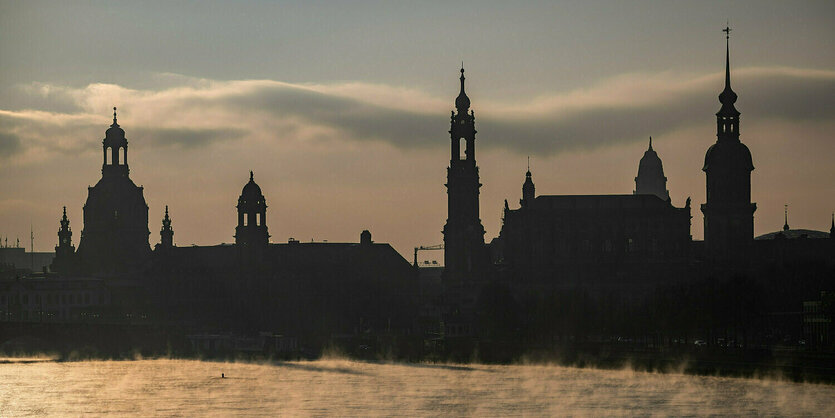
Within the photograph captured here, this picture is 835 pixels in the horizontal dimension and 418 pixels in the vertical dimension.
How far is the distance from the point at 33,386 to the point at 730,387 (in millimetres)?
56654

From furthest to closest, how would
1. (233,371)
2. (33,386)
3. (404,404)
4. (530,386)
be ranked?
(233,371), (33,386), (530,386), (404,404)

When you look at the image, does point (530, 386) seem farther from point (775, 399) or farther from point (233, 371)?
point (233, 371)

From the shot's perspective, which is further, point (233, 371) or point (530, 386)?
point (233, 371)

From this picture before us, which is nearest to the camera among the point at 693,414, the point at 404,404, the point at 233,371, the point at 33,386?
the point at 693,414

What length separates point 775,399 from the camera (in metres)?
149

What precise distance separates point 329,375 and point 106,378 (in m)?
18.9

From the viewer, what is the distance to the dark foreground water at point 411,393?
486 ft

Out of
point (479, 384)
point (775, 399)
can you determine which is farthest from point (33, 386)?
point (775, 399)

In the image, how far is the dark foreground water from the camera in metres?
148

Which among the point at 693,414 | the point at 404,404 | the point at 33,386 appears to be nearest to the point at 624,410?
the point at 693,414

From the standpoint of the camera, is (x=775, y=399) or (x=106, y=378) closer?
(x=775, y=399)

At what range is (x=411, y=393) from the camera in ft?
530

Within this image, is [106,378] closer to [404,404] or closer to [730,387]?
[404,404]

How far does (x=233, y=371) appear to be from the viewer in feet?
632
